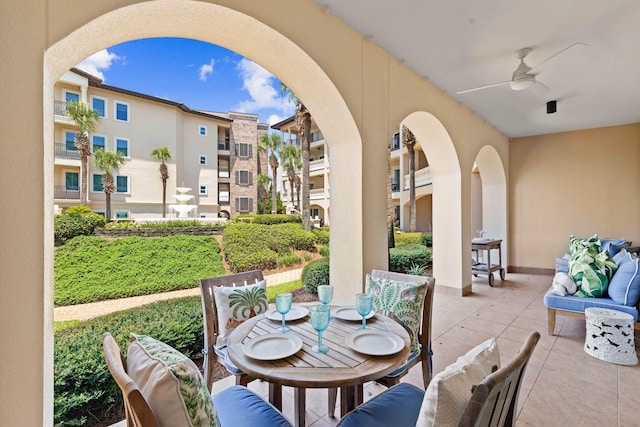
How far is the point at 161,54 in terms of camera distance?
54.6 feet

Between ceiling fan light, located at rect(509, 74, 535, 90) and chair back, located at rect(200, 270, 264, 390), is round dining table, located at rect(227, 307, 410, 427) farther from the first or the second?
ceiling fan light, located at rect(509, 74, 535, 90)

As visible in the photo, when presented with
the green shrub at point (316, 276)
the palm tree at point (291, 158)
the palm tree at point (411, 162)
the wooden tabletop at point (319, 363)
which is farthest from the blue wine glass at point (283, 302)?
the palm tree at point (291, 158)

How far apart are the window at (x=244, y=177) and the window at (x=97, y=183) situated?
24.6 feet

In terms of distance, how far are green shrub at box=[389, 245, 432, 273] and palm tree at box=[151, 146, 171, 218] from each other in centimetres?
1349

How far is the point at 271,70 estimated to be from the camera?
282 centimetres

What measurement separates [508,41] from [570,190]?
5035 mm

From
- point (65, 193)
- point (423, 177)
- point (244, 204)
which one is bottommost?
point (244, 204)

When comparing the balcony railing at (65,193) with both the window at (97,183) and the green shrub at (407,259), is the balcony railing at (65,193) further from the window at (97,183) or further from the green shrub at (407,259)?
the green shrub at (407,259)

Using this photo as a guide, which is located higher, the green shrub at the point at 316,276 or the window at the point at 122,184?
the window at the point at 122,184

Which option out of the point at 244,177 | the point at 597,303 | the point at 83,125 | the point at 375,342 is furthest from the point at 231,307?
the point at 244,177

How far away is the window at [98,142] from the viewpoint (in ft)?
→ 44.8

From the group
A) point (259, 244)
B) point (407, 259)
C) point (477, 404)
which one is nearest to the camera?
point (477, 404)

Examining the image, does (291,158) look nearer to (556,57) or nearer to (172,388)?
(556,57)

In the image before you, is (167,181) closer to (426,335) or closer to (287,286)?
(287,286)
